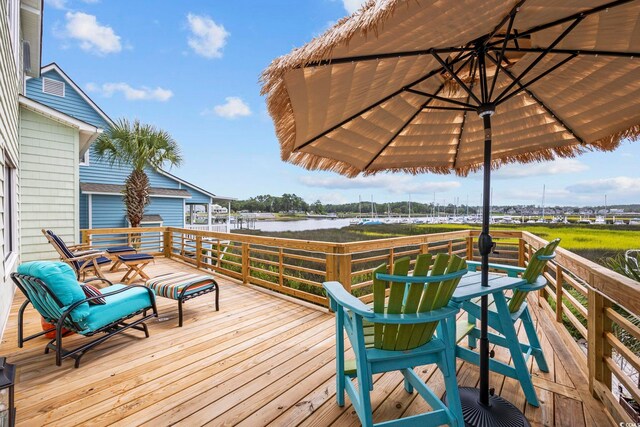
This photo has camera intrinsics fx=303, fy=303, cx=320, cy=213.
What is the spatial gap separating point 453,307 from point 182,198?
39.7ft

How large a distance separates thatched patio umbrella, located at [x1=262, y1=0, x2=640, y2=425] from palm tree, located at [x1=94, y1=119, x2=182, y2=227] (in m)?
7.88

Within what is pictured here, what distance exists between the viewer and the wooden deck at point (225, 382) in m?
1.94

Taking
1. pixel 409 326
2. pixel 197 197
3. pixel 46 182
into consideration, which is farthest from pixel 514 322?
pixel 197 197

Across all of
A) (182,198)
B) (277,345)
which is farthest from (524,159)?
(182,198)

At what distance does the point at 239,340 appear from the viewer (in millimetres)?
3078

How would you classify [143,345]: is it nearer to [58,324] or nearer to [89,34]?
[58,324]

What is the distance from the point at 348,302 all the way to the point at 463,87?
1.39 m

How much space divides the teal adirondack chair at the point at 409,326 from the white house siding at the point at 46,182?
6584 mm

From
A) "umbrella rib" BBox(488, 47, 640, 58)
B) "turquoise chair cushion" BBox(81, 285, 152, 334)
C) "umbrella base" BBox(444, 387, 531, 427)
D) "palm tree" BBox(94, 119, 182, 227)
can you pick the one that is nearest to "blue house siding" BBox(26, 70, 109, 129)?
"palm tree" BBox(94, 119, 182, 227)

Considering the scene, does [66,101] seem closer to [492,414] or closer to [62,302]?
[62,302]

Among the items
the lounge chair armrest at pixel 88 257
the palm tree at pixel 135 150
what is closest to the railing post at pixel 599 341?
the lounge chair armrest at pixel 88 257

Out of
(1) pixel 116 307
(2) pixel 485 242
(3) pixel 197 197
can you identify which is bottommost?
(1) pixel 116 307

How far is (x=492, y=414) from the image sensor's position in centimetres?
186

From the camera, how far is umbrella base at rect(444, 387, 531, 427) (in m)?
1.81
